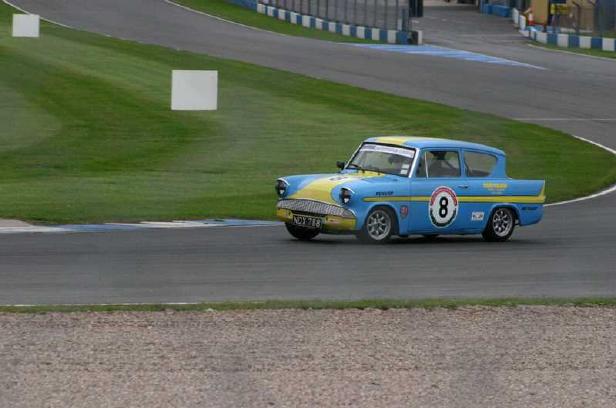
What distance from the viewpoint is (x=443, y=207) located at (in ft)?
53.2

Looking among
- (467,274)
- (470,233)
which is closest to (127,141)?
(470,233)

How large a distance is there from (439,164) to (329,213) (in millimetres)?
1789

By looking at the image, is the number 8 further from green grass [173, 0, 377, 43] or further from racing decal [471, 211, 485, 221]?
green grass [173, 0, 377, 43]

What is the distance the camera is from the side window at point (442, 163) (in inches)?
648

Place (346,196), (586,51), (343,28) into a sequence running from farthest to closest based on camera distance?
(343,28)
(586,51)
(346,196)

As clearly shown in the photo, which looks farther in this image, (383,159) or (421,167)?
(383,159)

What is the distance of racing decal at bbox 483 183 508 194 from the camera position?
1678cm

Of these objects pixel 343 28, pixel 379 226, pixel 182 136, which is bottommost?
pixel 379 226

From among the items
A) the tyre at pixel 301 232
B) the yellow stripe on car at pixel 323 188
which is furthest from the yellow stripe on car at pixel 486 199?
the tyre at pixel 301 232

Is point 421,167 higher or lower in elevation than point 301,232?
higher

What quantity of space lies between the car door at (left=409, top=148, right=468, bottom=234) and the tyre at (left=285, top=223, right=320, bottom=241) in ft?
3.80

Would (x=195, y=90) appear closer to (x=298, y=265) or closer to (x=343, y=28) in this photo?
(x=298, y=265)

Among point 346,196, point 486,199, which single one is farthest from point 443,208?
point 346,196

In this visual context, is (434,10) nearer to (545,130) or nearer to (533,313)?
(545,130)
